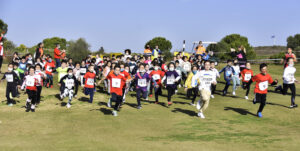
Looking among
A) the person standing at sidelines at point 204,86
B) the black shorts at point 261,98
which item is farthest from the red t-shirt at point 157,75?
the black shorts at point 261,98

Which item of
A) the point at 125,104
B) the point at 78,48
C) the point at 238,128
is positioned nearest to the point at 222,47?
the point at 78,48

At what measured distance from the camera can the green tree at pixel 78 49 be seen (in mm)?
44453

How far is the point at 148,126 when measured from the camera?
10.3m

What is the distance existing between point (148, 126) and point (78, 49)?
3660 centimetres

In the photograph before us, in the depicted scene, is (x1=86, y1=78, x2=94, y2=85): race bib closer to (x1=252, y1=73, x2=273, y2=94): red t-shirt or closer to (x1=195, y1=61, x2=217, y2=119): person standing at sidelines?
(x1=195, y1=61, x2=217, y2=119): person standing at sidelines

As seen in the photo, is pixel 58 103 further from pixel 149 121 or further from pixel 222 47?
pixel 222 47

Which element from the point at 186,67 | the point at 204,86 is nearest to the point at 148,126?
the point at 204,86

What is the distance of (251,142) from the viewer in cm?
798

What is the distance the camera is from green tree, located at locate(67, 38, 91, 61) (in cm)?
4445

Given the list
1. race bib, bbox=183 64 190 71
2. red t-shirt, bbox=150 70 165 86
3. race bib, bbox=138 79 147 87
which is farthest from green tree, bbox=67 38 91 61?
race bib, bbox=138 79 147 87

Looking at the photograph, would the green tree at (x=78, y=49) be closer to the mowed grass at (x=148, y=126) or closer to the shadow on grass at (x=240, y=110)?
the mowed grass at (x=148, y=126)

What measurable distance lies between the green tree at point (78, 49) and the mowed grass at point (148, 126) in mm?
29106

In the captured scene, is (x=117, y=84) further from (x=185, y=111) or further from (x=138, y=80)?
(x=185, y=111)

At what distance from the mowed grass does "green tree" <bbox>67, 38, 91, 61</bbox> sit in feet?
95.5
